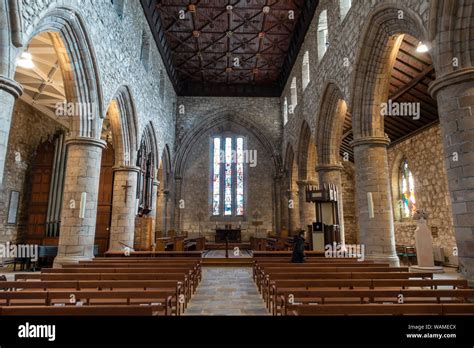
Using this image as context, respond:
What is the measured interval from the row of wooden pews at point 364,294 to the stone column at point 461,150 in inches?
25.5

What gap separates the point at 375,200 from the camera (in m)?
7.15

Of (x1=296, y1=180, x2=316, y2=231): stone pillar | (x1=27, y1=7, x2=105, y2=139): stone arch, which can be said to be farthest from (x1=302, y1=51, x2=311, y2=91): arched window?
(x1=27, y1=7, x2=105, y2=139): stone arch

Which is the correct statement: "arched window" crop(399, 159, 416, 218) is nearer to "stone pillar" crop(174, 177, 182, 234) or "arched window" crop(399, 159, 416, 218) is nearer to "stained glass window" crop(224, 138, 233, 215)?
"stained glass window" crop(224, 138, 233, 215)

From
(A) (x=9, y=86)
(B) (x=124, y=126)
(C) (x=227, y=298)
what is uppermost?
(B) (x=124, y=126)

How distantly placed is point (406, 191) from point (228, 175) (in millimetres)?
9685

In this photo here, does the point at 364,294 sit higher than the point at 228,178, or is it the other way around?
the point at 228,178

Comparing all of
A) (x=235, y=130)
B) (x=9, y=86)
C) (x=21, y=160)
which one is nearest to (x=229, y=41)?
(x=235, y=130)

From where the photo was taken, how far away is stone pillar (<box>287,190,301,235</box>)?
15.8 m

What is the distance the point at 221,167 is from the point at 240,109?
A: 3.69 metres

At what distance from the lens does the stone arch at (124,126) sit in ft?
32.1

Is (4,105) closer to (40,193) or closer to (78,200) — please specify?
(78,200)
